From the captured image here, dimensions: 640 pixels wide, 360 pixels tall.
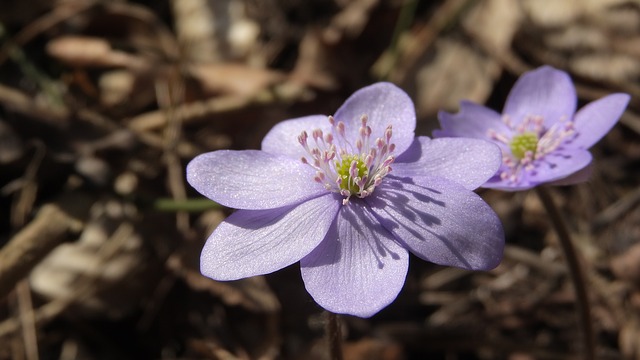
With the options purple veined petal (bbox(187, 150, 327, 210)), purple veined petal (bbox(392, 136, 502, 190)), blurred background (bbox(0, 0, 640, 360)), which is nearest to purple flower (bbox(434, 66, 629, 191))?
purple veined petal (bbox(392, 136, 502, 190))

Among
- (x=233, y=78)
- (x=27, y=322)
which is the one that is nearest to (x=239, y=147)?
(x=233, y=78)

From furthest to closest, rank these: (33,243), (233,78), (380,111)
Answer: (233,78), (33,243), (380,111)

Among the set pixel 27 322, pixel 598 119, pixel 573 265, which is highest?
pixel 598 119

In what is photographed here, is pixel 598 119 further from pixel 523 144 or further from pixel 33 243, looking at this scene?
pixel 33 243

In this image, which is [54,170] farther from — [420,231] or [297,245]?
[420,231]

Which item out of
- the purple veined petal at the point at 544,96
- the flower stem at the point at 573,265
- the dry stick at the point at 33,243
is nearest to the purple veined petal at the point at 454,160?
the flower stem at the point at 573,265

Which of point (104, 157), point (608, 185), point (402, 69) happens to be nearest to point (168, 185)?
point (104, 157)
